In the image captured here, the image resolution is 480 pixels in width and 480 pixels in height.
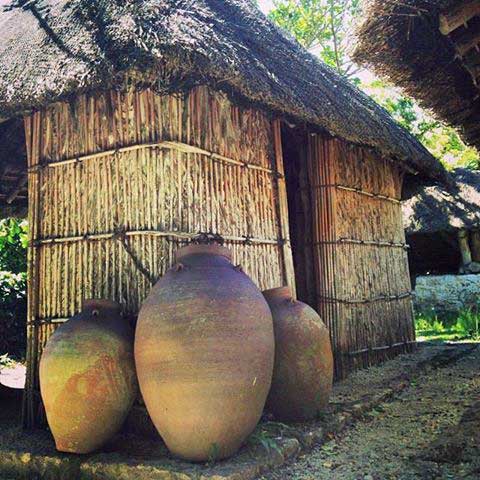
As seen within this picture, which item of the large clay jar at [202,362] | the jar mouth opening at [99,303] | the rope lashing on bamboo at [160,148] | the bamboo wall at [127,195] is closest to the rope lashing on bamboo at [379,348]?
the bamboo wall at [127,195]

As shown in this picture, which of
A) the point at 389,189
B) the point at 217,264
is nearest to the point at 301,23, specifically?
the point at 389,189

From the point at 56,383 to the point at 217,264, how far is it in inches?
47.9

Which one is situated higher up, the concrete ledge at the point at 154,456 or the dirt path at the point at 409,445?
the concrete ledge at the point at 154,456

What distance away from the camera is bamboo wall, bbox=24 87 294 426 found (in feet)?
12.6

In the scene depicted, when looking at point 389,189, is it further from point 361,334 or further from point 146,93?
point 146,93

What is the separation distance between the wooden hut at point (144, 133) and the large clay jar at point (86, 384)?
0.50 metres

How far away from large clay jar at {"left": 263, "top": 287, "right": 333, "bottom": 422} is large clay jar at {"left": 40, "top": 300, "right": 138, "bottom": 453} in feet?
3.40

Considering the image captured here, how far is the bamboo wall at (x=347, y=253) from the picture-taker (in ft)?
19.1

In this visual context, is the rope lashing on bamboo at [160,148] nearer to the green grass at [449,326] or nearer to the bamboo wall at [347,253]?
the bamboo wall at [347,253]

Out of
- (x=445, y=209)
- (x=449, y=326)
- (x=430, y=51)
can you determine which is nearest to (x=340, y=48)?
(x=445, y=209)

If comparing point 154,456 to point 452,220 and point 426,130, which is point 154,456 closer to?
point 452,220

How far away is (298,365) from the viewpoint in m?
3.75

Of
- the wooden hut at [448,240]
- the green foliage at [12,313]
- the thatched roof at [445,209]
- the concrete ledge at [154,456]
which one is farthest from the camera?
the thatched roof at [445,209]

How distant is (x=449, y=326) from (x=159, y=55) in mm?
9089
